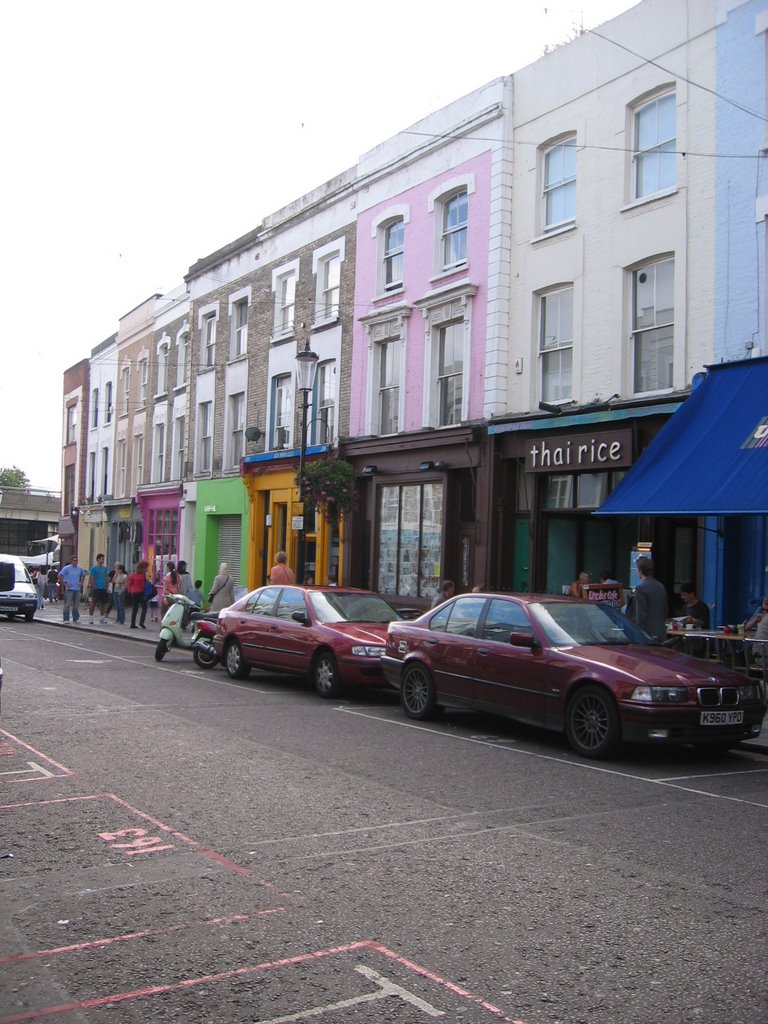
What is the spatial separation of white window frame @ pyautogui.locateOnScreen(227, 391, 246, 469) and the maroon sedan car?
1862 centimetres

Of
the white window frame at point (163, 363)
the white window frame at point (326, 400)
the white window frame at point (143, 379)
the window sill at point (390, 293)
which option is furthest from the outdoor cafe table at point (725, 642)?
the white window frame at point (143, 379)

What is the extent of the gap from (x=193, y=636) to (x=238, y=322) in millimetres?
15054

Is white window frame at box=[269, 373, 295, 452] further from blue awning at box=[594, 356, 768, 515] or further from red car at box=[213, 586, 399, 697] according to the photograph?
blue awning at box=[594, 356, 768, 515]

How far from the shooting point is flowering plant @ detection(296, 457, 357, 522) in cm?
2200

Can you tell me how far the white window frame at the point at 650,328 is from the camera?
16422mm

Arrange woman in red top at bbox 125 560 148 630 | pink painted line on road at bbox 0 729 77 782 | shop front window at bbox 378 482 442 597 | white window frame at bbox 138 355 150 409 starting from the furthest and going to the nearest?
white window frame at bbox 138 355 150 409 < woman in red top at bbox 125 560 148 630 < shop front window at bbox 378 482 442 597 < pink painted line on road at bbox 0 729 77 782

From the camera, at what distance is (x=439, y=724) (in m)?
11.6

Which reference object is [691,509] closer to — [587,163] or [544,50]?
[587,163]

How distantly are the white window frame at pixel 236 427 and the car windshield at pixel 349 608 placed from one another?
51.7ft

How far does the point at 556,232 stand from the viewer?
61.9 feet

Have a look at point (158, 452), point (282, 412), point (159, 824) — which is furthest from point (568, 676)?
point (158, 452)

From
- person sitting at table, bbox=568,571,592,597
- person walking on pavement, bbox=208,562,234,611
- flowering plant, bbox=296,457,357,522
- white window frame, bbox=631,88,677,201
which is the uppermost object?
white window frame, bbox=631,88,677,201

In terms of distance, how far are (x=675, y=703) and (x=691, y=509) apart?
4641 millimetres

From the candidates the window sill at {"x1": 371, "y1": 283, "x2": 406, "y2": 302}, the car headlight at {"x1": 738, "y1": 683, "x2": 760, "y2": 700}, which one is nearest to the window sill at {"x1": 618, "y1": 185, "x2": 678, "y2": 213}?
the window sill at {"x1": 371, "y1": 283, "x2": 406, "y2": 302}
